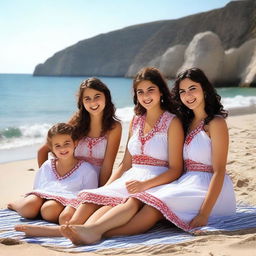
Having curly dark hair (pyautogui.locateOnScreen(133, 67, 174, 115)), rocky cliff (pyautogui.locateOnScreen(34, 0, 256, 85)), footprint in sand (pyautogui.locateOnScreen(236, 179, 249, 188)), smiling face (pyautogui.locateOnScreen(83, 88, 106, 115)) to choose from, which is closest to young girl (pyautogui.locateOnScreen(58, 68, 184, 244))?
curly dark hair (pyautogui.locateOnScreen(133, 67, 174, 115))

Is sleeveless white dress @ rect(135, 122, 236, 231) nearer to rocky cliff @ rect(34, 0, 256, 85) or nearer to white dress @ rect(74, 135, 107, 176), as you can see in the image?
white dress @ rect(74, 135, 107, 176)

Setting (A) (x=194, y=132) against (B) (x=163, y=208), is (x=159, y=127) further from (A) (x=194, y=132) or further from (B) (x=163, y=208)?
(B) (x=163, y=208)

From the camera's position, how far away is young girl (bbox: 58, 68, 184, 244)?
3396mm

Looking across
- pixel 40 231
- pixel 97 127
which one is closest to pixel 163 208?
pixel 40 231

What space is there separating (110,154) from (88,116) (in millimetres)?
448

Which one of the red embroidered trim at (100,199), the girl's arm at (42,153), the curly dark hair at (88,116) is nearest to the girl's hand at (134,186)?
the red embroidered trim at (100,199)

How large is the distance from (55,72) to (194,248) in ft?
365

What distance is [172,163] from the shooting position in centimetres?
381

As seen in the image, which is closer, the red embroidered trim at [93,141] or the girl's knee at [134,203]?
the girl's knee at [134,203]

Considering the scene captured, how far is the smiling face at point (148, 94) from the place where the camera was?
12.9ft

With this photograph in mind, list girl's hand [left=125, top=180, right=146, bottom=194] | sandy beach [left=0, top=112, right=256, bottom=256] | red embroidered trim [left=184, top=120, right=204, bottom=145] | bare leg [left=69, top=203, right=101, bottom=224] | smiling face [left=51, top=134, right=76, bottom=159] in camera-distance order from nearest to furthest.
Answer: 1. sandy beach [left=0, top=112, right=256, bottom=256]
2. bare leg [left=69, top=203, right=101, bottom=224]
3. girl's hand [left=125, top=180, right=146, bottom=194]
4. red embroidered trim [left=184, top=120, right=204, bottom=145]
5. smiling face [left=51, top=134, right=76, bottom=159]

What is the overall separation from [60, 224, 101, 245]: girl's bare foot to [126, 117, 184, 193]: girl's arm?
515 mm

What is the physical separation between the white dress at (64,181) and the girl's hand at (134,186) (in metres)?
0.59

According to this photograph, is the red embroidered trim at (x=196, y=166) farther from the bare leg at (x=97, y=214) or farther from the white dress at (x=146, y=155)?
the bare leg at (x=97, y=214)
